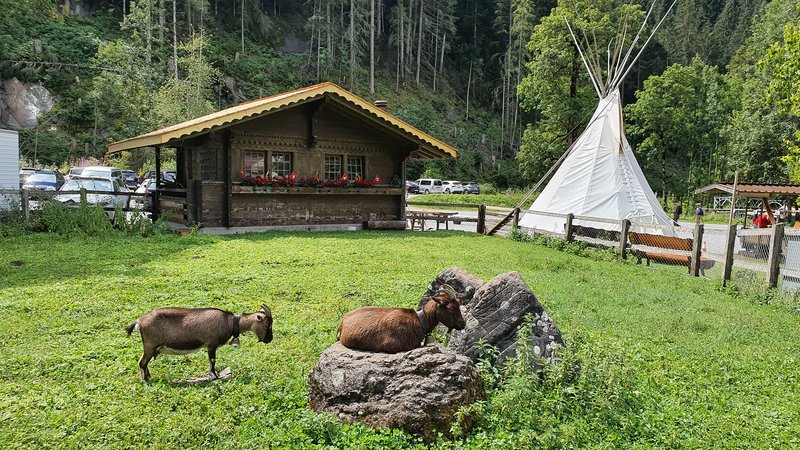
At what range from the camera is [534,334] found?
4.96m

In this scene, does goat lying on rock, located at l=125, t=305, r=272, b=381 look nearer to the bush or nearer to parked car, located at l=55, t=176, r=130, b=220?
the bush

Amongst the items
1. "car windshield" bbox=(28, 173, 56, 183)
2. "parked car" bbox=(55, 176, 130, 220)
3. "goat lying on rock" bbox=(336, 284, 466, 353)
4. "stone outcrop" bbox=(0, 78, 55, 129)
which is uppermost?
"stone outcrop" bbox=(0, 78, 55, 129)

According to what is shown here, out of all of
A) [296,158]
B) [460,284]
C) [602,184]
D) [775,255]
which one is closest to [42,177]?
[296,158]

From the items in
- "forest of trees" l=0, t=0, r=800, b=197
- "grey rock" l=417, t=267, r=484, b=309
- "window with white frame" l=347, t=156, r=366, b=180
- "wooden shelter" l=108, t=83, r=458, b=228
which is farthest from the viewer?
"forest of trees" l=0, t=0, r=800, b=197

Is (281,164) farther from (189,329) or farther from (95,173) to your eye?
(189,329)

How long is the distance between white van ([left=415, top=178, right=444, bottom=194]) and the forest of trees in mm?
5181

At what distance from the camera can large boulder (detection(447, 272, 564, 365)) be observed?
16.2 ft

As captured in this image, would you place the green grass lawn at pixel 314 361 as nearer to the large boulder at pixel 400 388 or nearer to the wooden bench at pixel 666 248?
the large boulder at pixel 400 388

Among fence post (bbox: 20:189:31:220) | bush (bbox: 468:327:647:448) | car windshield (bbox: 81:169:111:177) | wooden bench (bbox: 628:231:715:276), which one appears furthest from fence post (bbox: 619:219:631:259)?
car windshield (bbox: 81:169:111:177)

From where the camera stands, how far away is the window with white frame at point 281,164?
692 inches

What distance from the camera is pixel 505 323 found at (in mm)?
5004

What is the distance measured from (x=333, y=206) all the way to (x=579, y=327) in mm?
12798

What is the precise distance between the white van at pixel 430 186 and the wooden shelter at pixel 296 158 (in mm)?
28071

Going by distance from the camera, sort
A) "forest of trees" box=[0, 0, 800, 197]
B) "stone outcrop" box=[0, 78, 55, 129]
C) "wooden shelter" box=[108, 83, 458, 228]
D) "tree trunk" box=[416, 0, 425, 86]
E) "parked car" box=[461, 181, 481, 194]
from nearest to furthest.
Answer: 1. "wooden shelter" box=[108, 83, 458, 228]
2. "forest of trees" box=[0, 0, 800, 197]
3. "stone outcrop" box=[0, 78, 55, 129]
4. "parked car" box=[461, 181, 481, 194]
5. "tree trunk" box=[416, 0, 425, 86]
